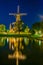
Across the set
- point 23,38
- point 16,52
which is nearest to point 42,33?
point 23,38

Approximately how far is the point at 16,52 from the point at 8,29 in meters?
0.33

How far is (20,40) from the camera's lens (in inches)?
94.6

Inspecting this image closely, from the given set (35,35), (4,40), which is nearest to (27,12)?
(35,35)

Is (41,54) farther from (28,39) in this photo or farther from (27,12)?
(27,12)

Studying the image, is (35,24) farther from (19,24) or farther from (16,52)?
(16,52)

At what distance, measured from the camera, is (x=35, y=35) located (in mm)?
2363

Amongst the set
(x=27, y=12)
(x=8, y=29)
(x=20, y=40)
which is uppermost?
(x=27, y=12)

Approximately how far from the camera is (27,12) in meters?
2.31

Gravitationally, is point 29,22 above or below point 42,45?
above

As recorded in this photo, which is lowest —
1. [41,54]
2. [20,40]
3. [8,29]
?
[41,54]

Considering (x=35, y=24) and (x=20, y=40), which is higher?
(x=35, y=24)

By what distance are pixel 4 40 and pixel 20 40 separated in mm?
206

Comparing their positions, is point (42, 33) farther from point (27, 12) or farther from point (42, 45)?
point (27, 12)

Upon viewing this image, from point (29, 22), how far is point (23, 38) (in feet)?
0.72
